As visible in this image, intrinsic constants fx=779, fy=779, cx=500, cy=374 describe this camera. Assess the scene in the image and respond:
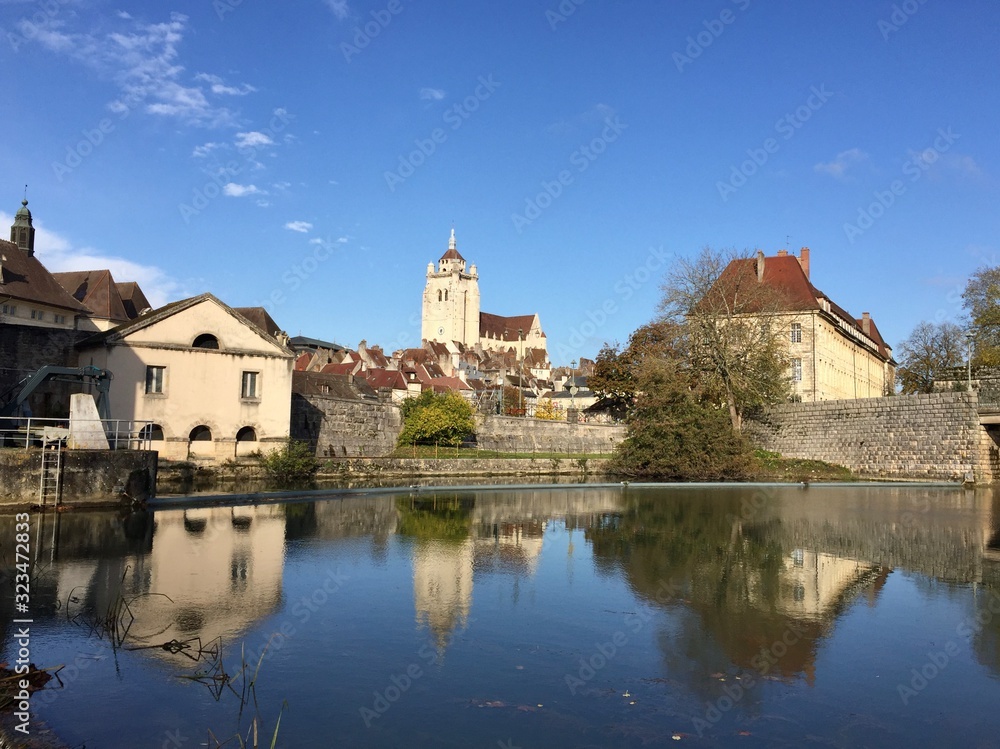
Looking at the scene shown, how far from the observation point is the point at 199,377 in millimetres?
31797

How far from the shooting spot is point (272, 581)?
10828mm

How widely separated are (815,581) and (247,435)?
1050 inches

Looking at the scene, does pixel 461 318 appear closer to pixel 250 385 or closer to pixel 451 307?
pixel 451 307

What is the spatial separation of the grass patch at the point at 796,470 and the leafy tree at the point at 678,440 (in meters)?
1.03

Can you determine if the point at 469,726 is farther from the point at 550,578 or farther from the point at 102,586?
the point at 102,586

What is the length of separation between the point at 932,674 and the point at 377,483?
1089 inches

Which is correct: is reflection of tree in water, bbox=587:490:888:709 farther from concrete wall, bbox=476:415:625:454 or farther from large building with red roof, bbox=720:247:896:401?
large building with red roof, bbox=720:247:896:401

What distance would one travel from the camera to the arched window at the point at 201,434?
31.8 m

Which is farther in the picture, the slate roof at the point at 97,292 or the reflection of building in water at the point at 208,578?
the slate roof at the point at 97,292

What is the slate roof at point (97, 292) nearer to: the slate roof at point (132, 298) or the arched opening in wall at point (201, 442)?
the slate roof at point (132, 298)

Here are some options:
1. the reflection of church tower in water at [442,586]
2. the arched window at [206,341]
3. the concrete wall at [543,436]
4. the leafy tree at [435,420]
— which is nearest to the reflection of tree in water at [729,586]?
the reflection of church tower in water at [442,586]

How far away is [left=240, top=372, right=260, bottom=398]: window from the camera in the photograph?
108ft

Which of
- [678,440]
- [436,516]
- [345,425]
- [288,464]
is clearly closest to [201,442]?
[288,464]

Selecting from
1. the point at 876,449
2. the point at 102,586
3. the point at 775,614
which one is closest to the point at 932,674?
the point at 775,614
